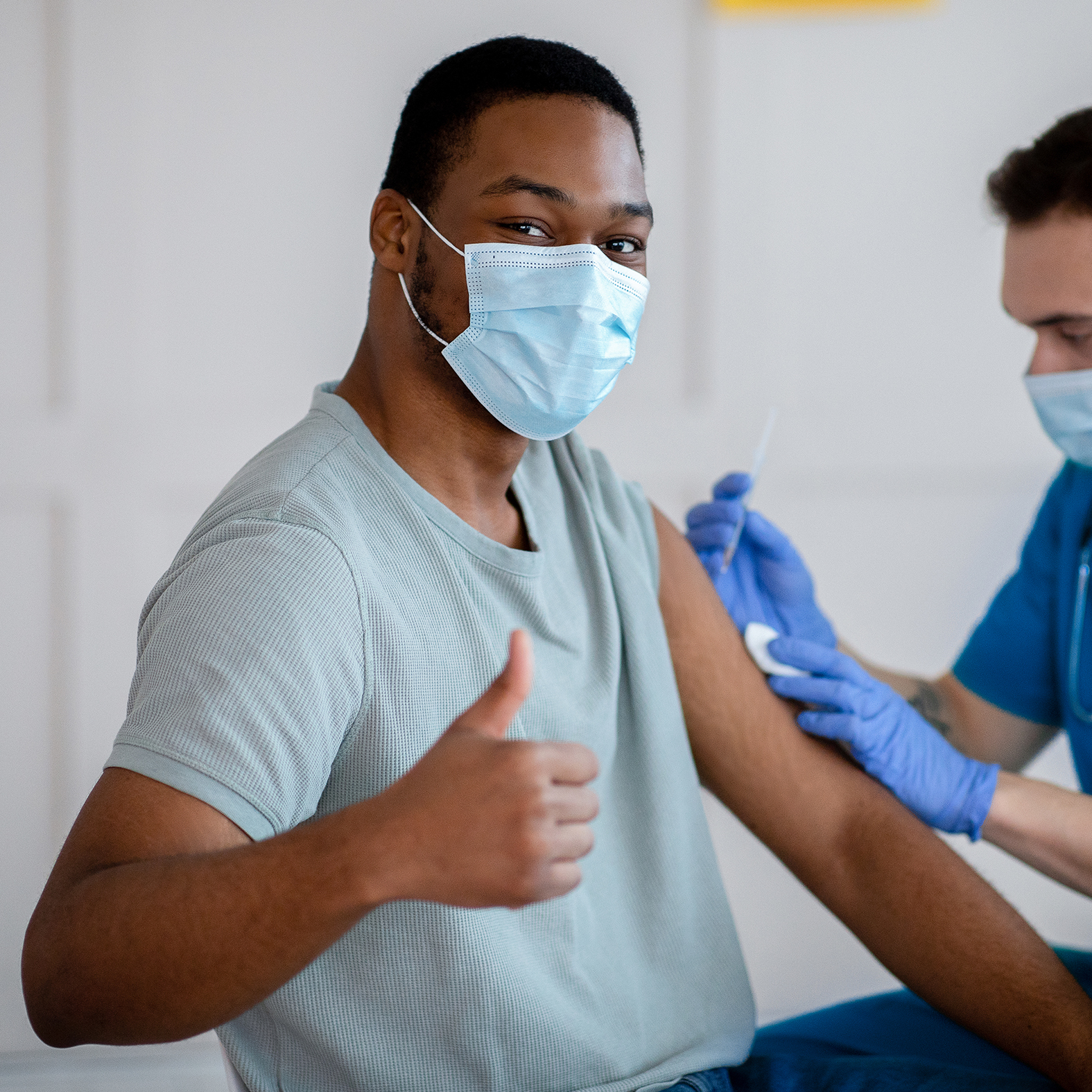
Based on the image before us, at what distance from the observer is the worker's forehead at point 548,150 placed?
1.17 metres

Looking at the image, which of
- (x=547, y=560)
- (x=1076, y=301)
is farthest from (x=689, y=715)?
(x=1076, y=301)

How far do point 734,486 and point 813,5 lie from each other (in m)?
1.41

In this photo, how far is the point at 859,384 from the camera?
8.45ft

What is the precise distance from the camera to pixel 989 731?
6.28 feet

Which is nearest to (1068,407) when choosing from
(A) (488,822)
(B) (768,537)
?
(B) (768,537)

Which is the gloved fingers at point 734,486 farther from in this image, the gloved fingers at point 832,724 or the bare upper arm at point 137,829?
the bare upper arm at point 137,829

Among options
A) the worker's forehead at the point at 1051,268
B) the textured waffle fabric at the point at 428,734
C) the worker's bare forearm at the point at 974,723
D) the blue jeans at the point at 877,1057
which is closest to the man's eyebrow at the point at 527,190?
the textured waffle fabric at the point at 428,734

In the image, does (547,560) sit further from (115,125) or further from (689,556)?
(115,125)

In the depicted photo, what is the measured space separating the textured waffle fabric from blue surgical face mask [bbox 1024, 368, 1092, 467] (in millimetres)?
735

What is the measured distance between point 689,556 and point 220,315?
54.7 inches

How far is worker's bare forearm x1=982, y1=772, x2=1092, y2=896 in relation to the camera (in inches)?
61.2

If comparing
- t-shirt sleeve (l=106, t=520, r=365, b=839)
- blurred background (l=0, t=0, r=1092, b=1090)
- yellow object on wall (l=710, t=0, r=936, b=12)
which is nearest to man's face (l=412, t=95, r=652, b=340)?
t-shirt sleeve (l=106, t=520, r=365, b=839)

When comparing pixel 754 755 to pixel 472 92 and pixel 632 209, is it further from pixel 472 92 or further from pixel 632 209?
pixel 472 92

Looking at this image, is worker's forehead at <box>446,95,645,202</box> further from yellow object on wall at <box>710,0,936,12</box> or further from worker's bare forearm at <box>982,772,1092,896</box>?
yellow object on wall at <box>710,0,936,12</box>
